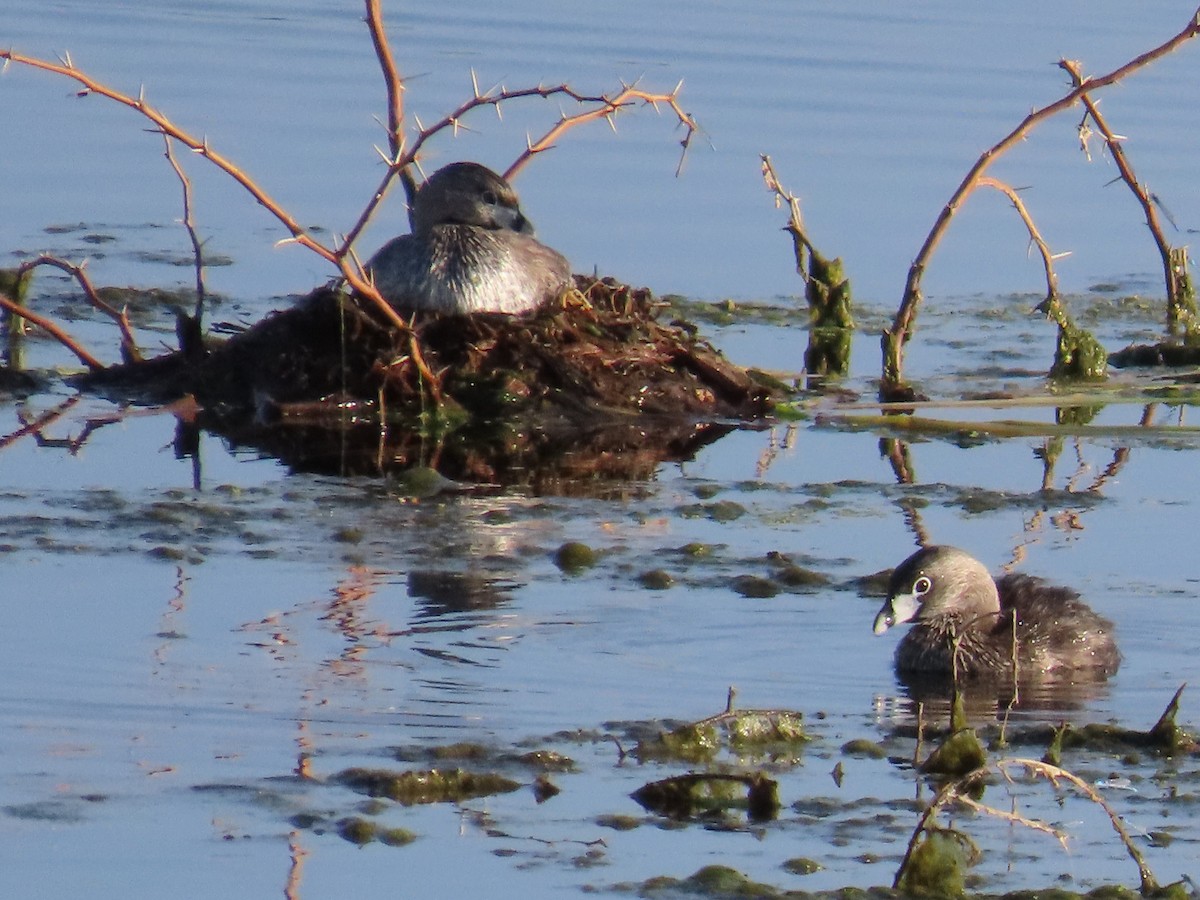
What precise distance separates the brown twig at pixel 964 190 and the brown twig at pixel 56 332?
11.3 ft

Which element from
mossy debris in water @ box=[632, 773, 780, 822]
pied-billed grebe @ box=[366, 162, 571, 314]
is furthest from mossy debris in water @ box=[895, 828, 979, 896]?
pied-billed grebe @ box=[366, 162, 571, 314]

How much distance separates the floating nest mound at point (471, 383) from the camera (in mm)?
11867

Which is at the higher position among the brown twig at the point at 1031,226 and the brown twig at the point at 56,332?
the brown twig at the point at 1031,226

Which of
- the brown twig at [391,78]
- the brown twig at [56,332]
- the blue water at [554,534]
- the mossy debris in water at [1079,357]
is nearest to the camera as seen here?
the blue water at [554,534]

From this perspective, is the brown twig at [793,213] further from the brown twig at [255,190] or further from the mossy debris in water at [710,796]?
the mossy debris in water at [710,796]

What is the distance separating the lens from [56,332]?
12.5m

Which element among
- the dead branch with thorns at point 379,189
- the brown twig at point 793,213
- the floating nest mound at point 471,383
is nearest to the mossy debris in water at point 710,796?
the dead branch with thorns at point 379,189

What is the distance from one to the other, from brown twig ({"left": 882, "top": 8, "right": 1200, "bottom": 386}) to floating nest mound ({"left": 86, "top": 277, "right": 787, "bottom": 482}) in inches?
21.7

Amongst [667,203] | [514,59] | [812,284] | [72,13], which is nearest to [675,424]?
[812,284]

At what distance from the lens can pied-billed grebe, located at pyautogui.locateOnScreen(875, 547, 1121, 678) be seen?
8695 mm

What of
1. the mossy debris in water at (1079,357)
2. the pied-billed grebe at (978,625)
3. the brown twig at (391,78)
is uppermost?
the brown twig at (391,78)

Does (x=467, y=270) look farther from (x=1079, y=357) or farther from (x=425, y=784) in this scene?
(x=425, y=784)

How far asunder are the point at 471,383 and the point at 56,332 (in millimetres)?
1820

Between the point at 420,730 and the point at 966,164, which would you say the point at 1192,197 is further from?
the point at 420,730
